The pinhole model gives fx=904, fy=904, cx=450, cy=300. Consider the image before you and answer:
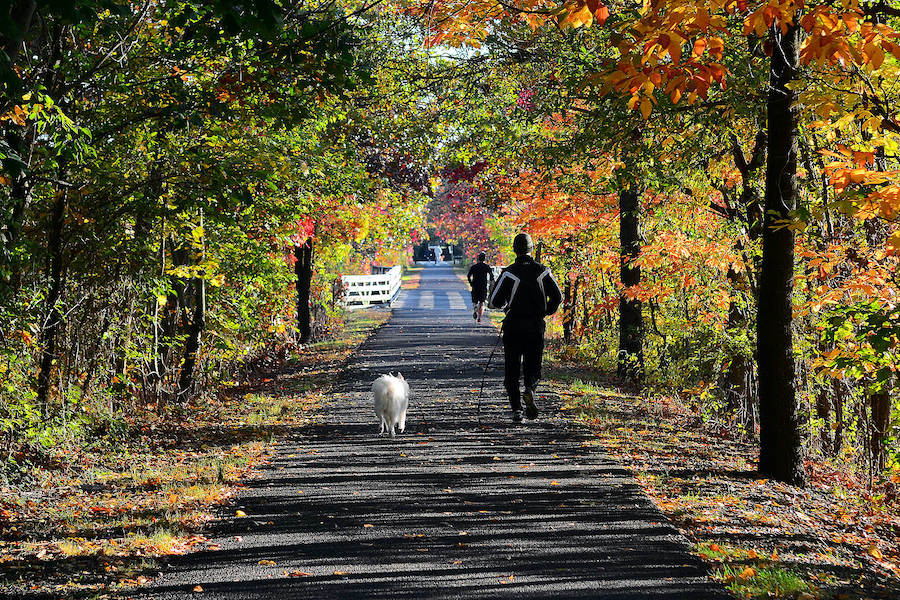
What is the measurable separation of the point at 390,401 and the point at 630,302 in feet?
26.2

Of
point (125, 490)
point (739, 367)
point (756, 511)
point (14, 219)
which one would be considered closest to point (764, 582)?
point (756, 511)

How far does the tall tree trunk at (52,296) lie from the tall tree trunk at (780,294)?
7213 mm

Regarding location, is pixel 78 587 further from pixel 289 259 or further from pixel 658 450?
pixel 289 259

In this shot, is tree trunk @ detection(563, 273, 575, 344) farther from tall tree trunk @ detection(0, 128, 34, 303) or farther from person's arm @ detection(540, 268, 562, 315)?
tall tree trunk @ detection(0, 128, 34, 303)

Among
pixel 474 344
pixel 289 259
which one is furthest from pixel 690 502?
pixel 474 344

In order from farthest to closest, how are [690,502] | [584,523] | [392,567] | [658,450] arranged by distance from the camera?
[658,450] → [690,502] → [584,523] → [392,567]

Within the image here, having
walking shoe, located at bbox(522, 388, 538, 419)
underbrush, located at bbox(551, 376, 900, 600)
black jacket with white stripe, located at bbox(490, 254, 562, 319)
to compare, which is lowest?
underbrush, located at bbox(551, 376, 900, 600)

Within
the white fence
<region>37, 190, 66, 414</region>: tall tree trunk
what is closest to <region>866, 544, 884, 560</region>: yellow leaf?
<region>37, 190, 66, 414</region>: tall tree trunk

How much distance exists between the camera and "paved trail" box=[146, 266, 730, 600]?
17.8ft

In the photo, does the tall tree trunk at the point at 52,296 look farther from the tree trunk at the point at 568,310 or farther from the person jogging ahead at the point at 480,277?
the tree trunk at the point at 568,310

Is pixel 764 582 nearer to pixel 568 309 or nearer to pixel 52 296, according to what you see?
pixel 52 296

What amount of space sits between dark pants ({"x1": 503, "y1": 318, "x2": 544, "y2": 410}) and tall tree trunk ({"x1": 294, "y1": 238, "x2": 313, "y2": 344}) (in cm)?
1405

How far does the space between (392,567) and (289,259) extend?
621 inches

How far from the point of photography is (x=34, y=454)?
29.6 feet
